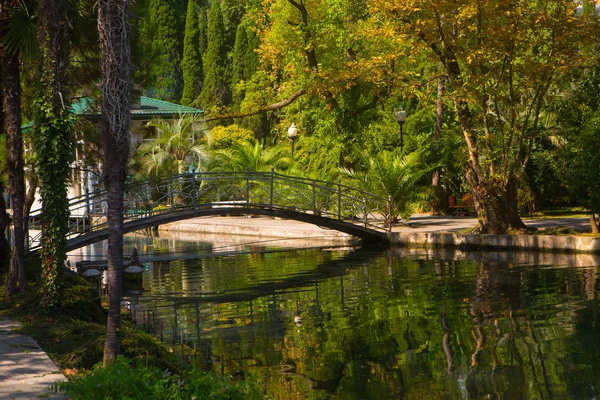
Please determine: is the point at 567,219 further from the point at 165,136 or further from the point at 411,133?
the point at 165,136

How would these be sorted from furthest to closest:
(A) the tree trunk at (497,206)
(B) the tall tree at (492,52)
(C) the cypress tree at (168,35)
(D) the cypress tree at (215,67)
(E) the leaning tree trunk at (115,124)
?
(C) the cypress tree at (168,35) → (D) the cypress tree at (215,67) → (A) the tree trunk at (497,206) → (B) the tall tree at (492,52) → (E) the leaning tree trunk at (115,124)

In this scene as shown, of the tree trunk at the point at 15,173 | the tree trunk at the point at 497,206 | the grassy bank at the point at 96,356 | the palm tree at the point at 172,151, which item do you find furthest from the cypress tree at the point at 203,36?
the grassy bank at the point at 96,356

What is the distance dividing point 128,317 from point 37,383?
20.2 ft

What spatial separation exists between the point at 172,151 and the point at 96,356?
2890 centimetres

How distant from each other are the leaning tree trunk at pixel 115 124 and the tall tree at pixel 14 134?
5.98m

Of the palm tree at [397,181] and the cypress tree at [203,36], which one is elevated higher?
the cypress tree at [203,36]

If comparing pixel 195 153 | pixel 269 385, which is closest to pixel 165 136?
pixel 195 153

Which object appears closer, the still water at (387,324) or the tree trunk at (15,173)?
the still water at (387,324)

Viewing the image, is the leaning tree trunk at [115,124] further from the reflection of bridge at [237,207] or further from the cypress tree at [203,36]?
the cypress tree at [203,36]

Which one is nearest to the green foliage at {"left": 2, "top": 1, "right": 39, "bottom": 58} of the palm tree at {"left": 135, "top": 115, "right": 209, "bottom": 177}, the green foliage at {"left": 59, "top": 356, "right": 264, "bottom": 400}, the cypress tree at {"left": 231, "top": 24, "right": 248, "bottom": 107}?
the green foliage at {"left": 59, "top": 356, "right": 264, "bottom": 400}

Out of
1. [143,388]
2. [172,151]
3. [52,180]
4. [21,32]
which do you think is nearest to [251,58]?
[172,151]

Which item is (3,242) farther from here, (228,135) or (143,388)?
(228,135)

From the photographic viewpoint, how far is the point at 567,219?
28.2m

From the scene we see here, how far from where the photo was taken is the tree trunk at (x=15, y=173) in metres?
15.0
